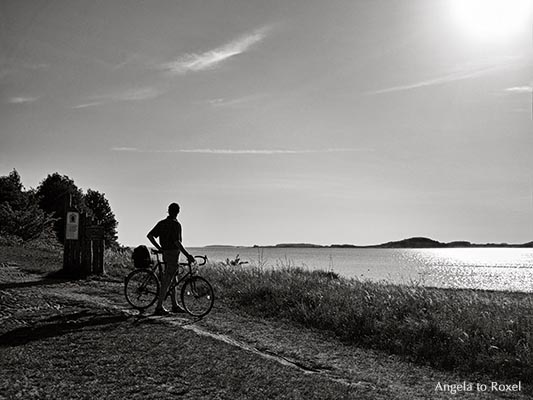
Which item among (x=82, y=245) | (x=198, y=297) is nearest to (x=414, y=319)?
(x=198, y=297)

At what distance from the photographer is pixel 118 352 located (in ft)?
24.3

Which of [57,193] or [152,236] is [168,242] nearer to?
[152,236]

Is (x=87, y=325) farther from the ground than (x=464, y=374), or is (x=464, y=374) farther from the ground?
(x=87, y=325)

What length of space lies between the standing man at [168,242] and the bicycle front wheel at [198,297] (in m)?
0.51

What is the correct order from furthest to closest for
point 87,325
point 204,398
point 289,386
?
point 87,325 < point 289,386 < point 204,398

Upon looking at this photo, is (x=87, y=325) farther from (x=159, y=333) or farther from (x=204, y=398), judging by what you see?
(x=204, y=398)

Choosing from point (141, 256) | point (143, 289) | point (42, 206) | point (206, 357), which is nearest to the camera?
point (206, 357)

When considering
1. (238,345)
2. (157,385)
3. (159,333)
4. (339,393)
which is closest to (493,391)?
(339,393)

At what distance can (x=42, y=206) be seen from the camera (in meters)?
59.0

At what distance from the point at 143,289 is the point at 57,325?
2.21 metres

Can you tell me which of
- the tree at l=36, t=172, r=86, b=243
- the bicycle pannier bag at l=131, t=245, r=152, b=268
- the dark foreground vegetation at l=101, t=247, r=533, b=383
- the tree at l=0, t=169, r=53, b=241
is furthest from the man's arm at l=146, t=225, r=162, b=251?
the tree at l=36, t=172, r=86, b=243

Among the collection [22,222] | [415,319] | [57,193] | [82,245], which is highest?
[57,193]

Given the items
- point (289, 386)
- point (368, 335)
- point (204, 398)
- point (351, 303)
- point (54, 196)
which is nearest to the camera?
point (204, 398)

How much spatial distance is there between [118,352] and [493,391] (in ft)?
17.9
